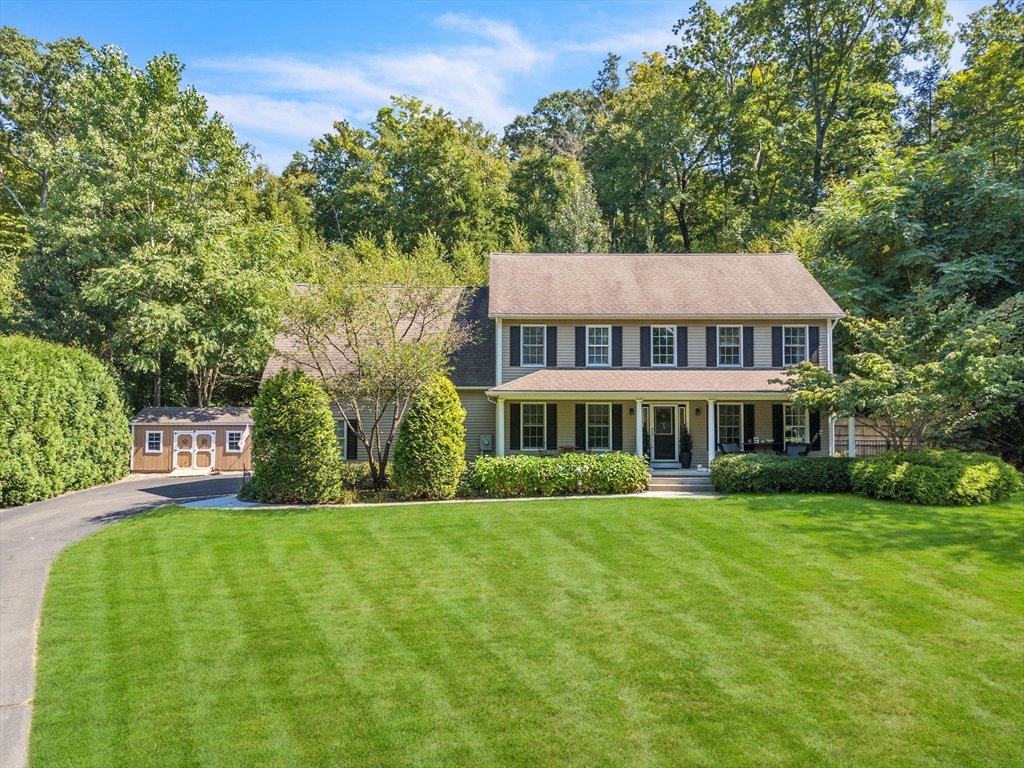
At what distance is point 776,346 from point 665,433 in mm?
4383

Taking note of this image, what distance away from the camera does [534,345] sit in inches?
858

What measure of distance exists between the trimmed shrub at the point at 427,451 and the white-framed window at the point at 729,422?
9.26m

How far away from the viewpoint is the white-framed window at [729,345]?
71.5 ft

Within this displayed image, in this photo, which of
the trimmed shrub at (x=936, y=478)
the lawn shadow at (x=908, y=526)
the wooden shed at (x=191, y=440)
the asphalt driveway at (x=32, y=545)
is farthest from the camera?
the wooden shed at (x=191, y=440)

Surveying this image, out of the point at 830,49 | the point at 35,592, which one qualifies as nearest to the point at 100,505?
the point at 35,592

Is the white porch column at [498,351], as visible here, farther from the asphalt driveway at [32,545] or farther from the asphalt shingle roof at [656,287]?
the asphalt driveway at [32,545]

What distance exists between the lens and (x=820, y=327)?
21.8 m

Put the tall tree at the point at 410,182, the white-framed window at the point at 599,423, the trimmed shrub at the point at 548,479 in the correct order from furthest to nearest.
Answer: the tall tree at the point at 410,182 → the white-framed window at the point at 599,423 → the trimmed shrub at the point at 548,479

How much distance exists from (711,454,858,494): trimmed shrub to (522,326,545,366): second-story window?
7.10m

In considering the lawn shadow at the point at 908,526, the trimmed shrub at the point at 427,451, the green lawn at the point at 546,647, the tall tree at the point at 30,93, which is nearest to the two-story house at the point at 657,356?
the trimmed shrub at the point at 427,451

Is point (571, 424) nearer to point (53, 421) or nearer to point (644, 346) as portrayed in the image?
point (644, 346)

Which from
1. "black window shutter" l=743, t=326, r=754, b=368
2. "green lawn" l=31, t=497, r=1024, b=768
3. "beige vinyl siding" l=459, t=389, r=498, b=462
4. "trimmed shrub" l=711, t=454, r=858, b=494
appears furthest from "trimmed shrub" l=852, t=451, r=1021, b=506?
"beige vinyl siding" l=459, t=389, r=498, b=462

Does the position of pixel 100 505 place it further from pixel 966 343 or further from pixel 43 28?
pixel 43 28

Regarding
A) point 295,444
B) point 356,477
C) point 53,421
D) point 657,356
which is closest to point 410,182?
point 657,356
